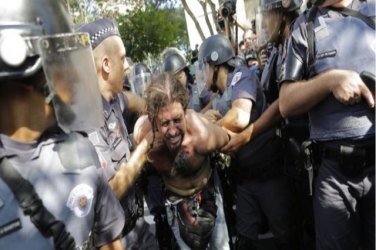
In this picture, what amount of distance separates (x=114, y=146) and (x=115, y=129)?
117mm

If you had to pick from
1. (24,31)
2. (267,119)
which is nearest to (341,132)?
(267,119)

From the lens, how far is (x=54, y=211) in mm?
1328

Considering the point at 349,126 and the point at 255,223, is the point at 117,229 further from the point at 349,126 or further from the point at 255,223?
the point at 255,223

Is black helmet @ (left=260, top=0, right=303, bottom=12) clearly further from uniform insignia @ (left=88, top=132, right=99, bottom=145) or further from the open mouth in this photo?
uniform insignia @ (left=88, top=132, right=99, bottom=145)

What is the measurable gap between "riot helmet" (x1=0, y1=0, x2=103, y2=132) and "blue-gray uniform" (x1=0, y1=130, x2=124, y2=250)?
0.29 feet

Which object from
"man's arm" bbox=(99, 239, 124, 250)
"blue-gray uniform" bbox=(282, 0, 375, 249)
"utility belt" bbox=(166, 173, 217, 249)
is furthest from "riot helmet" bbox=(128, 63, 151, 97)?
"man's arm" bbox=(99, 239, 124, 250)

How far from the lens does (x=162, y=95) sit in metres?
2.70

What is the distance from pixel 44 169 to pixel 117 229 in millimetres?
426

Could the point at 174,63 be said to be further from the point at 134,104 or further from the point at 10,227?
the point at 10,227

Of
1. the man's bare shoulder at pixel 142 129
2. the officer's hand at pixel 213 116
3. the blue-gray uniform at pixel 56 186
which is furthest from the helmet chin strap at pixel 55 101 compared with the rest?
the officer's hand at pixel 213 116

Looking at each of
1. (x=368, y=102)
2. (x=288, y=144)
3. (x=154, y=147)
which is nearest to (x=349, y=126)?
(x=368, y=102)

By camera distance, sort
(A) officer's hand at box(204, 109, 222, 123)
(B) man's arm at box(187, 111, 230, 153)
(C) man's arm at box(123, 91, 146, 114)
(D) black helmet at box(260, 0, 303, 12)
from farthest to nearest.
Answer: (C) man's arm at box(123, 91, 146, 114) < (A) officer's hand at box(204, 109, 222, 123) < (D) black helmet at box(260, 0, 303, 12) < (B) man's arm at box(187, 111, 230, 153)

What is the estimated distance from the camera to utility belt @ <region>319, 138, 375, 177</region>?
2.22 metres

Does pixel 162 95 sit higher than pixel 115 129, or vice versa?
pixel 162 95
